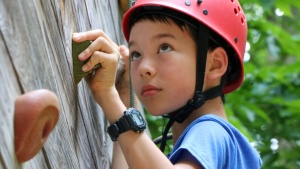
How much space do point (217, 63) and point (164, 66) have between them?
0.33 metres

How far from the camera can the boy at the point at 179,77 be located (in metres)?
2.20

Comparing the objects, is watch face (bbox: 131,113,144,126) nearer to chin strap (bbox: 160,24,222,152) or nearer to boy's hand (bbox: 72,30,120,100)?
boy's hand (bbox: 72,30,120,100)

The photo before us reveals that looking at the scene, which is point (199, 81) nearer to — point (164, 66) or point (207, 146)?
point (164, 66)

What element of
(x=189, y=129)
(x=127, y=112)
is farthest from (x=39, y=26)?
(x=189, y=129)

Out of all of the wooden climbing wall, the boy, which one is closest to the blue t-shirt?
the boy

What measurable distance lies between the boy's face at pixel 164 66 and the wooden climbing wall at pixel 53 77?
243 mm

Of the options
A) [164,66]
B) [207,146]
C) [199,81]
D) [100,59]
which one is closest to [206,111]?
[199,81]

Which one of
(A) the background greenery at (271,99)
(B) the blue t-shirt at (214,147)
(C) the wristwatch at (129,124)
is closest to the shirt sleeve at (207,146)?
(B) the blue t-shirt at (214,147)

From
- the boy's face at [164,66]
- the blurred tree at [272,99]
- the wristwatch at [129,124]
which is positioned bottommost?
the blurred tree at [272,99]

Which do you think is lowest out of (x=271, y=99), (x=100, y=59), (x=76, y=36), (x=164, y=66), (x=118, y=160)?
(x=271, y=99)

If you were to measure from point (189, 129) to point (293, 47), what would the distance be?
2.85m

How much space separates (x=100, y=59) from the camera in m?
2.22

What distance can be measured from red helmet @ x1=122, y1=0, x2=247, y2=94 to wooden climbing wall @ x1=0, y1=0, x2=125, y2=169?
1.10 ft

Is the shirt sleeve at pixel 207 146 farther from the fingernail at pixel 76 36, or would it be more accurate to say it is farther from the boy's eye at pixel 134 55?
the fingernail at pixel 76 36
